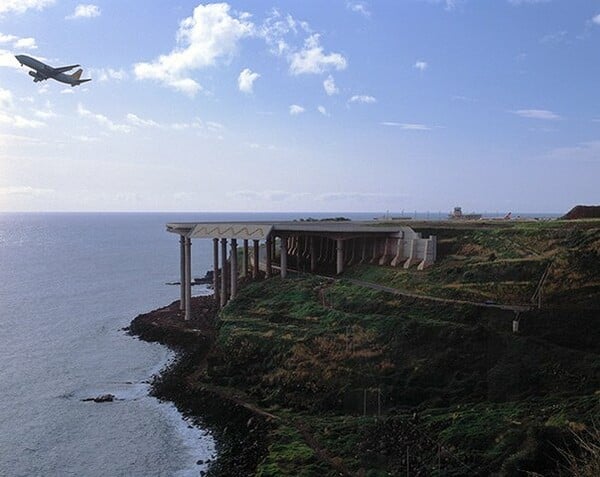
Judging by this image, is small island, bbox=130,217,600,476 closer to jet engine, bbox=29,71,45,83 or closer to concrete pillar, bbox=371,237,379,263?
concrete pillar, bbox=371,237,379,263

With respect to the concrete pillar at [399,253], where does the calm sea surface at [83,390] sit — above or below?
below

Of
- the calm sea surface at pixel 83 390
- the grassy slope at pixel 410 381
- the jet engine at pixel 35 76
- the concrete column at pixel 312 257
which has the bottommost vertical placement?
the calm sea surface at pixel 83 390

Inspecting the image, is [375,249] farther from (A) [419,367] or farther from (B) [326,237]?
(A) [419,367]

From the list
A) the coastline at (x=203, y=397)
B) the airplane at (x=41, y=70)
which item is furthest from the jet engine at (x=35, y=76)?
the coastline at (x=203, y=397)

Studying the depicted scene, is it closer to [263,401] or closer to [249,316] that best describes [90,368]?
[249,316]

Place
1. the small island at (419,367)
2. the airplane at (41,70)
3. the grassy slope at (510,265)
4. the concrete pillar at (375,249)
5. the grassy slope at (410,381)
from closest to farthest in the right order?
the grassy slope at (410,381)
the small island at (419,367)
the grassy slope at (510,265)
the airplane at (41,70)
the concrete pillar at (375,249)

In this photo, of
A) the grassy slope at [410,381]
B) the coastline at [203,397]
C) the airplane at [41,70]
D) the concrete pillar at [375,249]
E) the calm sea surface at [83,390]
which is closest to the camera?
the grassy slope at [410,381]

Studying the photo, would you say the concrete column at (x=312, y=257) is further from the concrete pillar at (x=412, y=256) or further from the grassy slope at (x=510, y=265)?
the concrete pillar at (x=412, y=256)

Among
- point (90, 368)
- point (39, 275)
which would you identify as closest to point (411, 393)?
point (90, 368)
